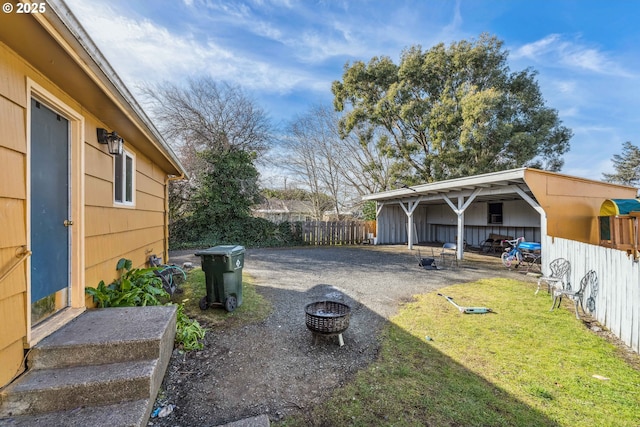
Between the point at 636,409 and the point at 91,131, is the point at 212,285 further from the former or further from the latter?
the point at 636,409

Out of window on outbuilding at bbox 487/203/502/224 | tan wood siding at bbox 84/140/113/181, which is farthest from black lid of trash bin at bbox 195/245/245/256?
window on outbuilding at bbox 487/203/502/224

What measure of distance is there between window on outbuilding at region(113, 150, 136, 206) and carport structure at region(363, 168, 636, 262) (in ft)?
27.8

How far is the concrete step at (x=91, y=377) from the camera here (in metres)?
1.76

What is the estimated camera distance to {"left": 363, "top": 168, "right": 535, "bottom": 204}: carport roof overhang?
24.7 ft

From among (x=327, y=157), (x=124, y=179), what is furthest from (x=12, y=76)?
(x=327, y=157)

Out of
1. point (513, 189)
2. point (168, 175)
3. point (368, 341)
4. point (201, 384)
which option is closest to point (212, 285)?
point (201, 384)

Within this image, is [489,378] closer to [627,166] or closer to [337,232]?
[337,232]

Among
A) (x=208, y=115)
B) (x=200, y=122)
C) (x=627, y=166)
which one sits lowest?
(x=627, y=166)

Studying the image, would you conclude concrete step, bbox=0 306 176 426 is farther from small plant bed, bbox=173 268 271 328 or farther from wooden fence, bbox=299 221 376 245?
wooden fence, bbox=299 221 376 245

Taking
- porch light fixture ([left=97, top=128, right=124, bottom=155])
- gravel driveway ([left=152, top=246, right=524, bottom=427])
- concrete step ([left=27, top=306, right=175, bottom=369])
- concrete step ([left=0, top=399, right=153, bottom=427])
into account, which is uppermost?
porch light fixture ([left=97, top=128, right=124, bottom=155])

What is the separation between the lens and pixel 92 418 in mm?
1733

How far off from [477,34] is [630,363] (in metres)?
16.9

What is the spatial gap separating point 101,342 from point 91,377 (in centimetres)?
28

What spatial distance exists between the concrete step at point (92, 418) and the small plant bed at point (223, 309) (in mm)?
1855
